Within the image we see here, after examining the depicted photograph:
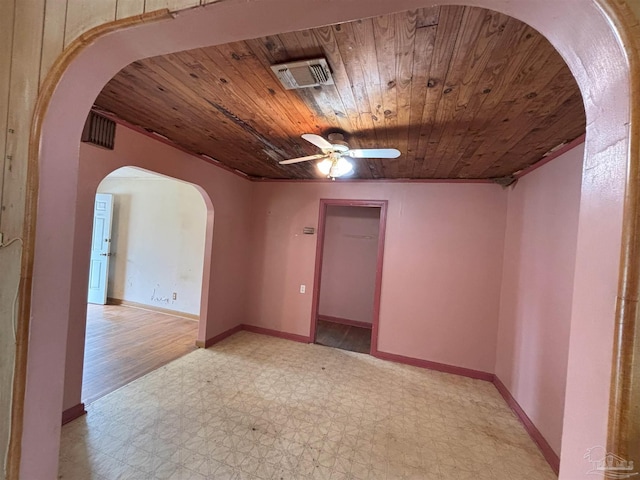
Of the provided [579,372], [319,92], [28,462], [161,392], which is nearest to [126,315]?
[161,392]

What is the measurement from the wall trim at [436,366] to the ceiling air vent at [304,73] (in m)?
3.29

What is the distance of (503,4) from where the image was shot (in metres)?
0.62

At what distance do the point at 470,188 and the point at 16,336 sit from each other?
12.7 ft

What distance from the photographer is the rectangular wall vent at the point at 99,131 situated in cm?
199

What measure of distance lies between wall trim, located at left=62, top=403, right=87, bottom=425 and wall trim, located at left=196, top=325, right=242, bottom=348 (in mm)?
1353

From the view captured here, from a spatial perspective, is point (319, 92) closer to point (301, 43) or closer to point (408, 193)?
point (301, 43)

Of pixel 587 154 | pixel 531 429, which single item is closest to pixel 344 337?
pixel 531 429

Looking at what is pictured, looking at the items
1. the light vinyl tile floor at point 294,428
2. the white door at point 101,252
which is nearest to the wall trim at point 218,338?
the light vinyl tile floor at point 294,428

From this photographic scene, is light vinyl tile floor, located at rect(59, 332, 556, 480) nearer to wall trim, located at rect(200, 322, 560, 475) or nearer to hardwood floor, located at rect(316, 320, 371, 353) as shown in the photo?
wall trim, located at rect(200, 322, 560, 475)

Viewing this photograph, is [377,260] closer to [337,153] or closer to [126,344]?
[337,153]

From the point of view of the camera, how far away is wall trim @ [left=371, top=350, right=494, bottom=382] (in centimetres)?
321

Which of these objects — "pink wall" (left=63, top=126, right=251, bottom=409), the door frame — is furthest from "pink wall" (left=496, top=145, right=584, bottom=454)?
"pink wall" (left=63, top=126, right=251, bottom=409)

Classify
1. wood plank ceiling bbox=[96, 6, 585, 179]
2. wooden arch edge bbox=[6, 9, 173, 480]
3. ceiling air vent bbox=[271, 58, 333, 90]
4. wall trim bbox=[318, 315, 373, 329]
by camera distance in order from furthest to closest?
wall trim bbox=[318, 315, 373, 329] < ceiling air vent bbox=[271, 58, 333, 90] < wood plank ceiling bbox=[96, 6, 585, 179] < wooden arch edge bbox=[6, 9, 173, 480]

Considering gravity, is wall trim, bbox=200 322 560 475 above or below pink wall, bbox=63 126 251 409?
below
